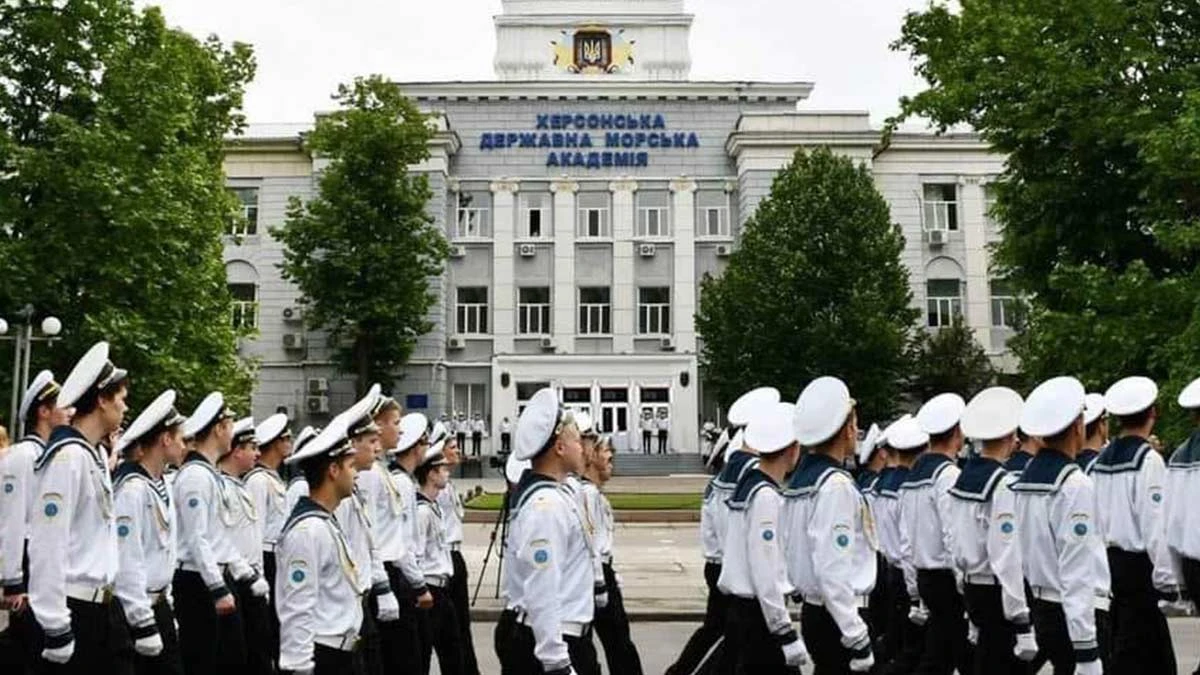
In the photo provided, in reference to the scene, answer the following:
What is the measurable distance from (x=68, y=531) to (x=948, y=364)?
38038mm

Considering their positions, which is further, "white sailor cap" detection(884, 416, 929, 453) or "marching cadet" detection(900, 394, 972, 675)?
"white sailor cap" detection(884, 416, 929, 453)

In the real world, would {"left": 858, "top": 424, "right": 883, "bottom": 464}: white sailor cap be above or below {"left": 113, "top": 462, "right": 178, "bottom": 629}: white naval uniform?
above

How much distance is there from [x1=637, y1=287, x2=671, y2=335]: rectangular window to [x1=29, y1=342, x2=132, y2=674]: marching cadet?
40.4 meters

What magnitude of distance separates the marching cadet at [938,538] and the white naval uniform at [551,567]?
3222 millimetres

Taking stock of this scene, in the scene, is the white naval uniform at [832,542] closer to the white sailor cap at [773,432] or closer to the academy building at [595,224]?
the white sailor cap at [773,432]

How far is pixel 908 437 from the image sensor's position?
1033 cm

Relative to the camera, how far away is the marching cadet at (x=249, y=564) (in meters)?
8.44

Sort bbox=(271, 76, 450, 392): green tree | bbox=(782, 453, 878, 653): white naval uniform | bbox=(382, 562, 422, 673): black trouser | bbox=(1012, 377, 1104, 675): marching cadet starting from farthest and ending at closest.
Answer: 1. bbox=(271, 76, 450, 392): green tree
2. bbox=(382, 562, 422, 673): black trouser
3. bbox=(1012, 377, 1104, 675): marching cadet
4. bbox=(782, 453, 878, 653): white naval uniform

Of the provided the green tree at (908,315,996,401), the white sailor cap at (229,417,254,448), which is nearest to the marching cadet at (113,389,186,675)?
the white sailor cap at (229,417,254,448)

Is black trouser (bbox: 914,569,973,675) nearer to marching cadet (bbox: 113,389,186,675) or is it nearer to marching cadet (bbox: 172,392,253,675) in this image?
marching cadet (bbox: 172,392,253,675)

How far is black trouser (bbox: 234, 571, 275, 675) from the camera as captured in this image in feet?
27.6

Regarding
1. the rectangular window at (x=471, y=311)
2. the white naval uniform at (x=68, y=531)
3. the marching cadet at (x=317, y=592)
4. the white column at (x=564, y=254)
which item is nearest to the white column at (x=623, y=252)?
the white column at (x=564, y=254)

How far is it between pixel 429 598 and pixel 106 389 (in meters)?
3.22

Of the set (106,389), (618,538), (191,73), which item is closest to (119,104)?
(191,73)
